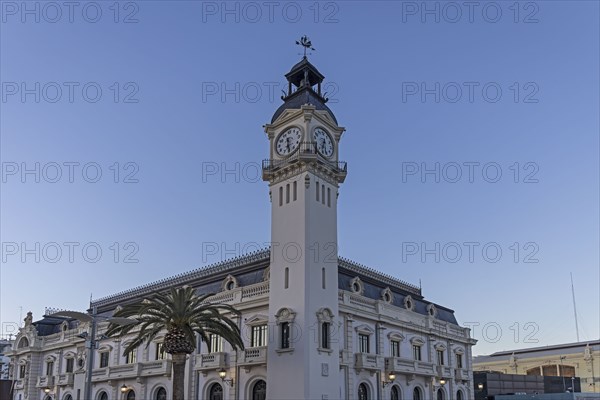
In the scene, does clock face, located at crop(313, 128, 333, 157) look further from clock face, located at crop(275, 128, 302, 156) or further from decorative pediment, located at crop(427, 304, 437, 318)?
decorative pediment, located at crop(427, 304, 437, 318)

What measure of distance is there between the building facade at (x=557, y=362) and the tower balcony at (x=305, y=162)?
52.5 metres

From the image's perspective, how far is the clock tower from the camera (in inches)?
1559

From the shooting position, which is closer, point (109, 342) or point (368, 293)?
point (368, 293)

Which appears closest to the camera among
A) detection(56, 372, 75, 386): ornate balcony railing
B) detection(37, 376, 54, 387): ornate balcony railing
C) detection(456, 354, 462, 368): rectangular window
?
detection(456, 354, 462, 368): rectangular window

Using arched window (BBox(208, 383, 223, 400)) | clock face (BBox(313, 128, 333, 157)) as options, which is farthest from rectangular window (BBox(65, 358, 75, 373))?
clock face (BBox(313, 128, 333, 157))

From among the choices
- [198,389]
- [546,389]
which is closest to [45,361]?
[198,389]

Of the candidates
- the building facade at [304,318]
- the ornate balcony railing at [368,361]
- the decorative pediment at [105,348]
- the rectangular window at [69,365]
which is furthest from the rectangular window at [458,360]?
the rectangular window at [69,365]

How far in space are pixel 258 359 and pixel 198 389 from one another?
6.63m

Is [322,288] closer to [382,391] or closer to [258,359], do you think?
[258,359]

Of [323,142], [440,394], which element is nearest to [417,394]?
[440,394]

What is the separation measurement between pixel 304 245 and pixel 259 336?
712 cm

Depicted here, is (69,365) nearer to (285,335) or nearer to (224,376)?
(224,376)

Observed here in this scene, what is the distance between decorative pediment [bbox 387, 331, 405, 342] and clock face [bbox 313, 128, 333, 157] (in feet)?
48.3

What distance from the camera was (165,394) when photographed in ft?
159
